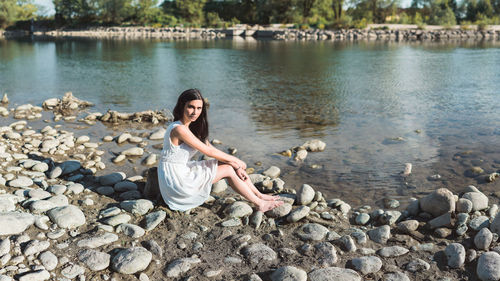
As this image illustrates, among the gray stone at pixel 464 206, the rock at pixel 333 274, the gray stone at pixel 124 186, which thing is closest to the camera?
the rock at pixel 333 274

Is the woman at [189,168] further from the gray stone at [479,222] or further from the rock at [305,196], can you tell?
the gray stone at [479,222]

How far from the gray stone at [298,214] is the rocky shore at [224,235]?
0.01 meters

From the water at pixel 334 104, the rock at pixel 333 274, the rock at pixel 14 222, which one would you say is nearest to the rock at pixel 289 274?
the rock at pixel 333 274

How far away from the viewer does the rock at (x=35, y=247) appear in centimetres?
434

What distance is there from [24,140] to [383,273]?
769cm

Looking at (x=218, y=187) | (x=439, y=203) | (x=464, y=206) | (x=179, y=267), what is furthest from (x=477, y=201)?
(x=179, y=267)

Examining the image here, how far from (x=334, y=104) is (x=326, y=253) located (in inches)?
419

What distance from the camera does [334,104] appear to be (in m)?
14.9

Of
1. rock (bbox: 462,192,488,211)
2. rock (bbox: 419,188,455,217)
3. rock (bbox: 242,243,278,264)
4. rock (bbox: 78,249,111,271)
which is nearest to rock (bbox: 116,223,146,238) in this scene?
rock (bbox: 78,249,111,271)

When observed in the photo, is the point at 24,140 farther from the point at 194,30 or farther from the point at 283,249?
the point at 194,30

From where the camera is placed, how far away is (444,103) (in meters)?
14.8

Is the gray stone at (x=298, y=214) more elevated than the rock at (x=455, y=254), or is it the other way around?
the gray stone at (x=298, y=214)

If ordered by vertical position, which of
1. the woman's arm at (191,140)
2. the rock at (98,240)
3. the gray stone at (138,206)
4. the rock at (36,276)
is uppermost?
the woman's arm at (191,140)

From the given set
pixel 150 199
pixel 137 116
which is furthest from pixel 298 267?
pixel 137 116
